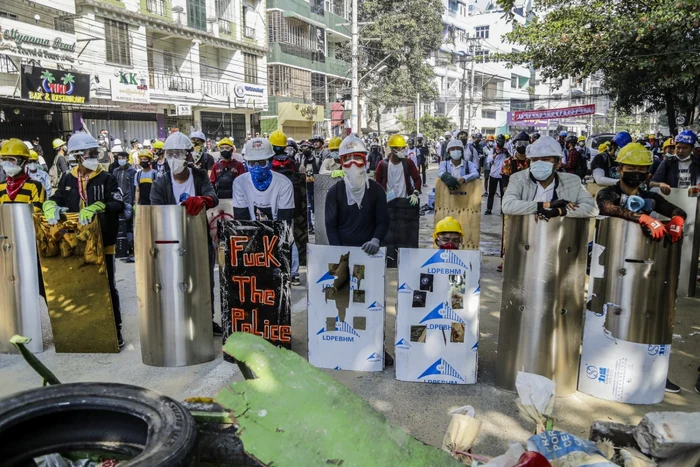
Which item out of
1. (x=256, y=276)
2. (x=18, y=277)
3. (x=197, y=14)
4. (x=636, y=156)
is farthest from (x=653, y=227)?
(x=197, y=14)

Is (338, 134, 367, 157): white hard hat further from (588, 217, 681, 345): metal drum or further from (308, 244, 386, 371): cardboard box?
(588, 217, 681, 345): metal drum

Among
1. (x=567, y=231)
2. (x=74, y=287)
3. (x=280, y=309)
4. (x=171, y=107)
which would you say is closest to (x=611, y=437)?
(x=567, y=231)

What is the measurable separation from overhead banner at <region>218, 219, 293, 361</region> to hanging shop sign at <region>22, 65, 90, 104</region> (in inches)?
660

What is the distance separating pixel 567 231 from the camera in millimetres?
4070

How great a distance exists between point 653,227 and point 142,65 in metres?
26.2

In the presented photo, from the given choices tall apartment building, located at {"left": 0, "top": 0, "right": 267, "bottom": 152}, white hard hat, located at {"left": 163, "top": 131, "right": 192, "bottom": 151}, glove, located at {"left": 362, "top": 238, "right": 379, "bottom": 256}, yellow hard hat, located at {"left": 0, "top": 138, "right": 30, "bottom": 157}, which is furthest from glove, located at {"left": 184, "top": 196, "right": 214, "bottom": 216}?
tall apartment building, located at {"left": 0, "top": 0, "right": 267, "bottom": 152}

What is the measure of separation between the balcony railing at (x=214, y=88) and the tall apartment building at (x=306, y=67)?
160 inches

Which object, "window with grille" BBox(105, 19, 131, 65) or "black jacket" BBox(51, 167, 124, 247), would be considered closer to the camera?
"black jacket" BBox(51, 167, 124, 247)

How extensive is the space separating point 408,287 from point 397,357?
59 centimetres

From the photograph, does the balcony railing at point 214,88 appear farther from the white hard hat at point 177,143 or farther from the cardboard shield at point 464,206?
the white hard hat at point 177,143

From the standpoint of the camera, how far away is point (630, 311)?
411cm

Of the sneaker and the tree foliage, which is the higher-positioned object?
the tree foliage

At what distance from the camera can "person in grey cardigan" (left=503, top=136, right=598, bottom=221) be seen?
166 inches

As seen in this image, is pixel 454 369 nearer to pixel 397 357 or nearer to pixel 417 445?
pixel 397 357
